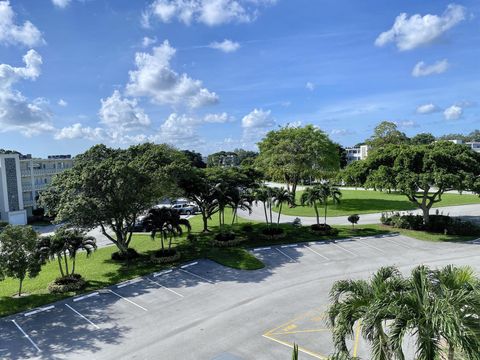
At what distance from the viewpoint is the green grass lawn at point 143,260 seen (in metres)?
20.0

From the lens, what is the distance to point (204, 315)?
17.2m

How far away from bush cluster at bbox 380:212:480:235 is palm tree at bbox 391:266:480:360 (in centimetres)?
2725

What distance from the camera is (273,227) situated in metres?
32.3

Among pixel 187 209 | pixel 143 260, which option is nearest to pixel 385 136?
pixel 187 209

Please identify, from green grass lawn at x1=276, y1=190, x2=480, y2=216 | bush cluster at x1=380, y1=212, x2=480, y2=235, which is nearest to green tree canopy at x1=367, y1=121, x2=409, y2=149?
A: green grass lawn at x1=276, y1=190, x2=480, y2=216

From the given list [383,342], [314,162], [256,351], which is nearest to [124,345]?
[256,351]

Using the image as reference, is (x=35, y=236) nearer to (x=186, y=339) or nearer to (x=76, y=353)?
(x=76, y=353)

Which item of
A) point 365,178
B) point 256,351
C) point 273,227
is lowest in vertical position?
point 256,351

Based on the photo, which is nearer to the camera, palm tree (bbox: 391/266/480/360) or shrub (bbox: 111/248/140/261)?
palm tree (bbox: 391/266/480/360)

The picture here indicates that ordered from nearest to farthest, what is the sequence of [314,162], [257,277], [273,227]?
[257,277] < [273,227] < [314,162]

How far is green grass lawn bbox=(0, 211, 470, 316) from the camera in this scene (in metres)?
20.0

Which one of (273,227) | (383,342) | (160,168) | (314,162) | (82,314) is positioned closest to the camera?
(383,342)

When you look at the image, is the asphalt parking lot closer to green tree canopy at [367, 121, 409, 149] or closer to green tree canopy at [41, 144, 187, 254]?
green tree canopy at [41, 144, 187, 254]

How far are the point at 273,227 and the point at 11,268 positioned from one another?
20.4 meters
